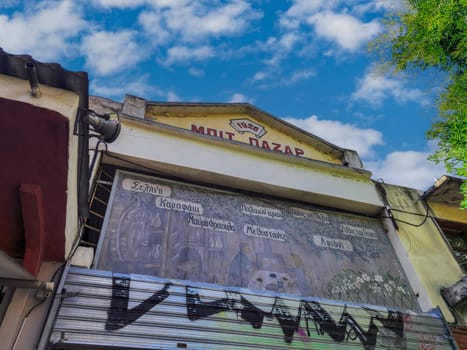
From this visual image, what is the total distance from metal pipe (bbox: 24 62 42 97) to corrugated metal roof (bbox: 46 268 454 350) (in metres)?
2.13

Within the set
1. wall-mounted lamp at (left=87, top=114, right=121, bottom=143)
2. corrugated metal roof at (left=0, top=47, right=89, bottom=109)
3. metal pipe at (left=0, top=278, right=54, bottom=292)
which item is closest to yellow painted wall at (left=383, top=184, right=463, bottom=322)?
wall-mounted lamp at (left=87, top=114, right=121, bottom=143)

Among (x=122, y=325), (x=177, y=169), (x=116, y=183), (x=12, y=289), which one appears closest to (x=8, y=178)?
(x=12, y=289)

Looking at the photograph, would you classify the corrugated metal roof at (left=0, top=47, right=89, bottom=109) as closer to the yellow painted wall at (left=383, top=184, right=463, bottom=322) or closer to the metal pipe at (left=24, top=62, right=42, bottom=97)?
the metal pipe at (left=24, top=62, right=42, bottom=97)

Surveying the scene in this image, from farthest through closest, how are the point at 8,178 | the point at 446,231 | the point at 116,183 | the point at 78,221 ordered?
the point at 446,231, the point at 116,183, the point at 78,221, the point at 8,178

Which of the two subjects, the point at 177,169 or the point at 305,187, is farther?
the point at 305,187

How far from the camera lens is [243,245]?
4.85m

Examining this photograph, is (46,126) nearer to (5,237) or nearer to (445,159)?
(5,237)

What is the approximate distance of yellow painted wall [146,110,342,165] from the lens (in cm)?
648

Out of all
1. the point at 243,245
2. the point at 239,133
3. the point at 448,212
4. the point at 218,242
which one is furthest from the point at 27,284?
the point at 448,212

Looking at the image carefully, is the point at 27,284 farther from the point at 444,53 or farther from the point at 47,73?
the point at 444,53

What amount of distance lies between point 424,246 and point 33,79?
22.8ft

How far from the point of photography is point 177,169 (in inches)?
206

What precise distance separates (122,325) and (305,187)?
4057mm

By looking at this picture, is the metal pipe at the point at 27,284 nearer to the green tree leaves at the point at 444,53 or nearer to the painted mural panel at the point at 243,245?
the painted mural panel at the point at 243,245
